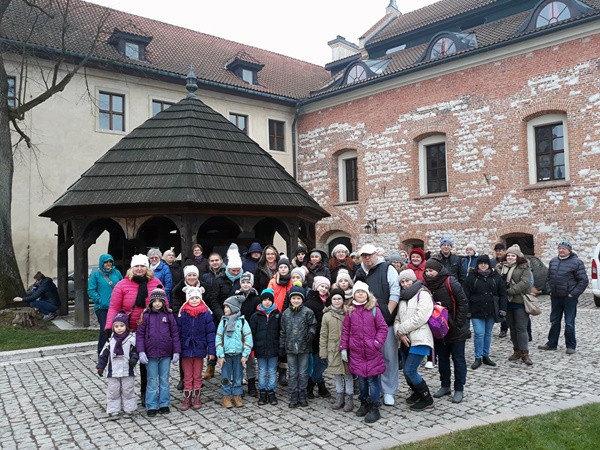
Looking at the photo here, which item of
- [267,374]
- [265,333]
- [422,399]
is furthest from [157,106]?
[422,399]

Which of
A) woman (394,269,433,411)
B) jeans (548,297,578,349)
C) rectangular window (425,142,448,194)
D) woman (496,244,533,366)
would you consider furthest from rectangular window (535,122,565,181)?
woman (394,269,433,411)

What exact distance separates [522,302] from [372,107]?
1550 cm

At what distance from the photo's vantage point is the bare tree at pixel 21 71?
12172mm

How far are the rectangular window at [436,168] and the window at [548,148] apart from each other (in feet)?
10.6

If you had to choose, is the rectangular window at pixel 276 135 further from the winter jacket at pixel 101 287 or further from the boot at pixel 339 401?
the boot at pixel 339 401

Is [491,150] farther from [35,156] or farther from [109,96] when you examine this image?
[35,156]

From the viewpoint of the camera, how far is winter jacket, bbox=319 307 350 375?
555 centimetres

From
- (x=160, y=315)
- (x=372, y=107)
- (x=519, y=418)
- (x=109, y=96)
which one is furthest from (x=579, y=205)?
(x=109, y=96)

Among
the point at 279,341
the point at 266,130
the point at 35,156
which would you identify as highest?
the point at 266,130

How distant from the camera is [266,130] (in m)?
24.2

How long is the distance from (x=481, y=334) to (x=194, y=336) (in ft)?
12.8

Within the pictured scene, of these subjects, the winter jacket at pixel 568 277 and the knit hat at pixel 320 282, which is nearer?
the knit hat at pixel 320 282

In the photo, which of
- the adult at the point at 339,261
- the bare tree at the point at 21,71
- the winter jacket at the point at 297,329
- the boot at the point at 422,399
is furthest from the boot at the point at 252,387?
the bare tree at the point at 21,71

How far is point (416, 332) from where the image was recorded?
217 inches
